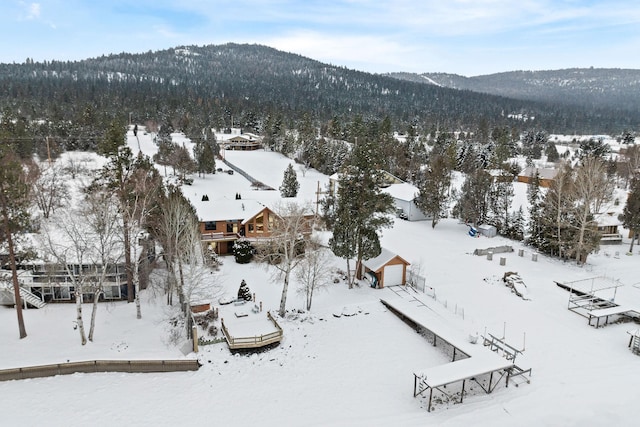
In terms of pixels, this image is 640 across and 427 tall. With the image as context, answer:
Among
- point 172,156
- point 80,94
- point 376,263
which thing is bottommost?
point 376,263

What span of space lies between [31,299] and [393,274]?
24413 millimetres

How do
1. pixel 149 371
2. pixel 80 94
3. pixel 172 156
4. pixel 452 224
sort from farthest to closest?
pixel 80 94 → pixel 172 156 → pixel 452 224 → pixel 149 371

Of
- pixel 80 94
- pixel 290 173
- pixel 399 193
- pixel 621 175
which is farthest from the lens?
pixel 80 94

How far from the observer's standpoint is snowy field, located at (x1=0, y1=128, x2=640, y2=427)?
17.2 metres

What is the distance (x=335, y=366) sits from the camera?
2069 centimetres

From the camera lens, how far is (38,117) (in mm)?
97625

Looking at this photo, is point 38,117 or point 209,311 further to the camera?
point 38,117

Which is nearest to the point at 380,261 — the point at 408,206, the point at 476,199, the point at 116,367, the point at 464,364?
the point at 464,364

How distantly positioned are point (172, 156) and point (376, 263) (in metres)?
48.0

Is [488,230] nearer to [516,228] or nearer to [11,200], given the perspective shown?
[516,228]

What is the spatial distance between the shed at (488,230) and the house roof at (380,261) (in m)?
18.6

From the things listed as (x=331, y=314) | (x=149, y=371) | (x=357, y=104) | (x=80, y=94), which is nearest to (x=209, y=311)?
(x=149, y=371)

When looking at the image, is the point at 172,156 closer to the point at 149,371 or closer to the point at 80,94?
the point at 149,371

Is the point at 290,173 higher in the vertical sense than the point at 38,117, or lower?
lower
